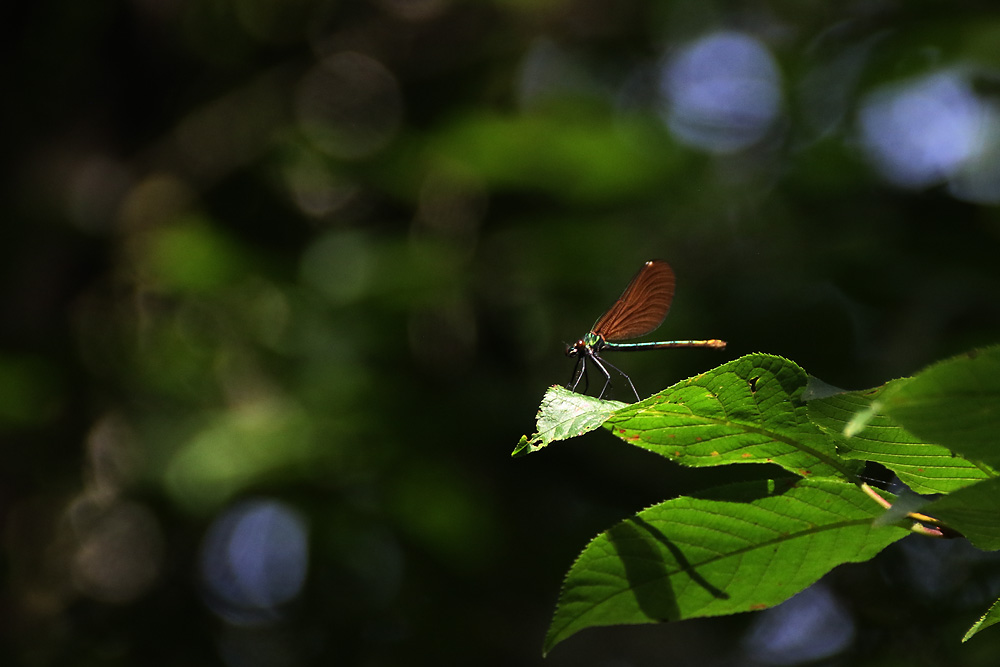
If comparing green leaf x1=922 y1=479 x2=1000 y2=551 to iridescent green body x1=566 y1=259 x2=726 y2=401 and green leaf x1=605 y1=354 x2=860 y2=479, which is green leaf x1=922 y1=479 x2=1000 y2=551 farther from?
iridescent green body x1=566 y1=259 x2=726 y2=401

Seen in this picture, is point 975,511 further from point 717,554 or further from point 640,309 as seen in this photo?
point 640,309

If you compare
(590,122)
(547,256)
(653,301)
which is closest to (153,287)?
(547,256)

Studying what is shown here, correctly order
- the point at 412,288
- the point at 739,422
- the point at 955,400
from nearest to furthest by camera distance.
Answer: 1. the point at 955,400
2. the point at 739,422
3. the point at 412,288

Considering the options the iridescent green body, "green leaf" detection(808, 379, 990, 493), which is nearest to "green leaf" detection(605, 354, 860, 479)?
"green leaf" detection(808, 379, 990, 493)

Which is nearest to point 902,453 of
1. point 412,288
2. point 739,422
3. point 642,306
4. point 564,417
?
point 739,422

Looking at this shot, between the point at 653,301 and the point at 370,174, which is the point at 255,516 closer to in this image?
the point at 370,174

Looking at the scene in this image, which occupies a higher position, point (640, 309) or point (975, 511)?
point (975, 511)

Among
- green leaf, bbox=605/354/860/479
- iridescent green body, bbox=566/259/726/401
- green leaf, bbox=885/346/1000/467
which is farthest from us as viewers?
iridescent green body, bbox=566/259/726/401
